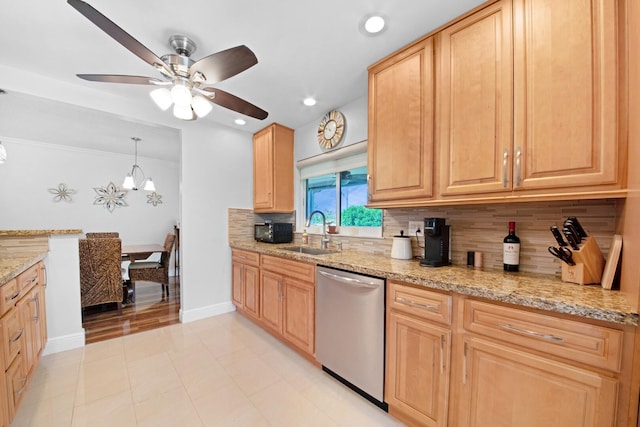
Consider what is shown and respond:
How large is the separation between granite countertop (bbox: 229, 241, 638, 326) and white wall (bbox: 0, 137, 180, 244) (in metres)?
5.12

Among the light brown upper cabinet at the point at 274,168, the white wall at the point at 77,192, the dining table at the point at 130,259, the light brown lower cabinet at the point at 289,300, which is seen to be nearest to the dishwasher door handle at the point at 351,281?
the light brown lower cabinet at the point at 289,300

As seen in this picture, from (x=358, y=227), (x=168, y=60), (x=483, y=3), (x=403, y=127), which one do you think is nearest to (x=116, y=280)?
(x=168, y=60)

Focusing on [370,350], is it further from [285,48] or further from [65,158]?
[65,158]

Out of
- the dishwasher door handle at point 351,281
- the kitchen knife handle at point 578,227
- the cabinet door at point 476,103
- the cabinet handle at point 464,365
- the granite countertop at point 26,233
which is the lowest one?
the cabinet handle at point 464,365

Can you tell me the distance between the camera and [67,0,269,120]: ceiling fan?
1.25 metres

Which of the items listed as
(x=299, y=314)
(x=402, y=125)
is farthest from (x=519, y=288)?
(x=299, y=314)

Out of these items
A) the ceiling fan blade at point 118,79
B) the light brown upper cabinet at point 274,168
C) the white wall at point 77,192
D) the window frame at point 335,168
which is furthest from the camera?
the white wall at point 77,192

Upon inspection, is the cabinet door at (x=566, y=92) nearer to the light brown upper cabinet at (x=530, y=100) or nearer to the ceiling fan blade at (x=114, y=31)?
the light brown upper cabinet at (x=530, y=100)

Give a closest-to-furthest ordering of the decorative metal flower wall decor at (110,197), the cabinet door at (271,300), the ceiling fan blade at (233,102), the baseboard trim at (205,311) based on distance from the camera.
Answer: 1. the ceiling fan blade at (233,102)
2. the cabinet door at (271,300)
3. the baseboard trim at (205,311)
4. the decorative metal flower wall decor at (110,197)

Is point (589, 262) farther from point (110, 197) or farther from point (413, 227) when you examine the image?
point (110, 197)

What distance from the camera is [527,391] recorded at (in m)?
1.01

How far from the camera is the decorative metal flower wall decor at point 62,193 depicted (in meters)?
4.27

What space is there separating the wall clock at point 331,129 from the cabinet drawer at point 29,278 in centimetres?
257

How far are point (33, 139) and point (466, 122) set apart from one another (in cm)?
612
